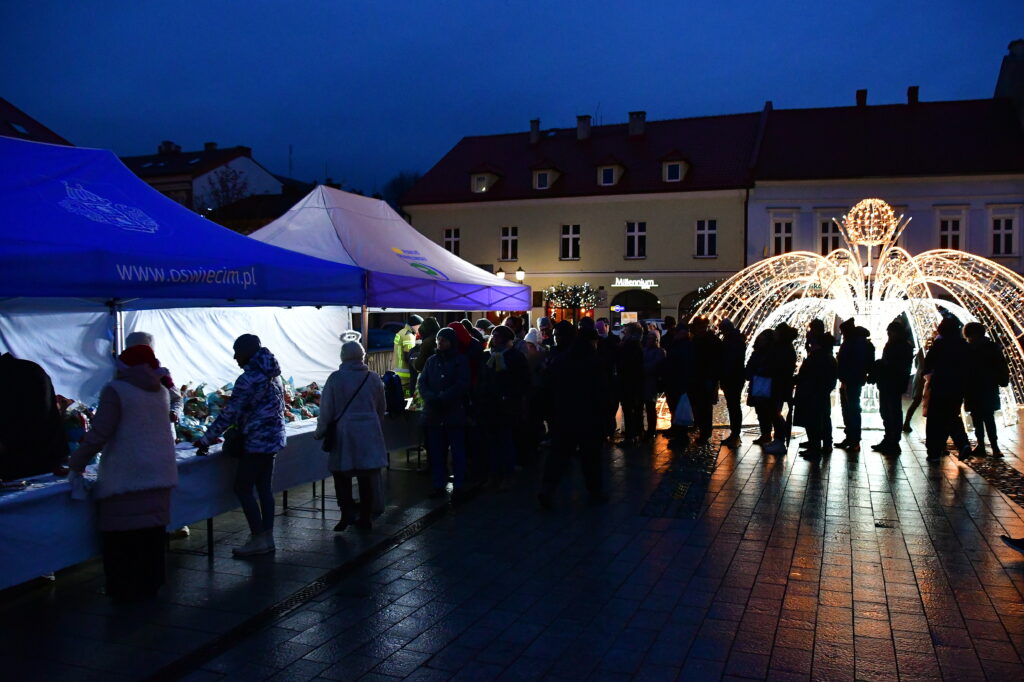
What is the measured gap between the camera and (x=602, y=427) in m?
7.81

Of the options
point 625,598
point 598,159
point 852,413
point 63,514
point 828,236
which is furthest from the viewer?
point 598,159

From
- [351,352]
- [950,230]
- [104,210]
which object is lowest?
[351,352]

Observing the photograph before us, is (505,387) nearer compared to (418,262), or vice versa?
(505,387)

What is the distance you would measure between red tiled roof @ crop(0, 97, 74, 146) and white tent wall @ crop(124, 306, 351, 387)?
445 cm

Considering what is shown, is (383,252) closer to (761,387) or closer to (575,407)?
(575,407)

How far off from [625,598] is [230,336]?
24.0 ft

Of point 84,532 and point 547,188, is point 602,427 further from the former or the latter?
point 547,188

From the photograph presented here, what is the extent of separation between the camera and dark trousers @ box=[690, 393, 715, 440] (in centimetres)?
1161

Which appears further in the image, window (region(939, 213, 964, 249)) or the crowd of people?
window (region(939, 213, 964, 249))

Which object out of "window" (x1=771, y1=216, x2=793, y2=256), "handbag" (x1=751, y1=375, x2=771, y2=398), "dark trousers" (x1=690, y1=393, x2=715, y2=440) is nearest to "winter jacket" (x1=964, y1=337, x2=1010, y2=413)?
"handbag" (x1=751, y1=375, x2=771, y2=398)

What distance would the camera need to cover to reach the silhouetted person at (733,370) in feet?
37.2

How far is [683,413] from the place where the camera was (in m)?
11.1

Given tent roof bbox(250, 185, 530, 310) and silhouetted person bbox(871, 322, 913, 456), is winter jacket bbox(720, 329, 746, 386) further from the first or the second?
tent roof bbox(250, 185, 530, 310)

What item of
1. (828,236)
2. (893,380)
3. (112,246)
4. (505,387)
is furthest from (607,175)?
(112,246)
